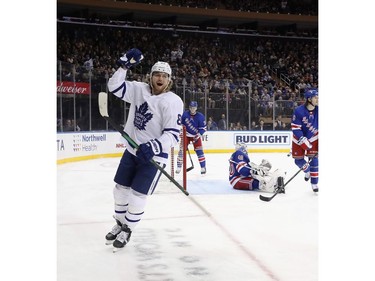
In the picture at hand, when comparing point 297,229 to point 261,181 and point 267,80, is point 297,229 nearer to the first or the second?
point 261,181

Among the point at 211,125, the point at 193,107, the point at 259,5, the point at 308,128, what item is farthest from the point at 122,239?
the point at 259,5

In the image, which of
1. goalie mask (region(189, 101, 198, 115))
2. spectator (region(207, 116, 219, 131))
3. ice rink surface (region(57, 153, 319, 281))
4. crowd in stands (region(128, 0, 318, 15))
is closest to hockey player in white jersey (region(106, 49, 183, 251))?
ice rink surface (region(57, 153, 319, 281))

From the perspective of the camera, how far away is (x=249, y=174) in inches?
228

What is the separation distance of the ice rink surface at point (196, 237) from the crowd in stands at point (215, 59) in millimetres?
6180

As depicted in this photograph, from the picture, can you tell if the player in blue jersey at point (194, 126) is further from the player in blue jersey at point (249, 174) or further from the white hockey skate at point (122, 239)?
the white hockey skate at point (122, 239)

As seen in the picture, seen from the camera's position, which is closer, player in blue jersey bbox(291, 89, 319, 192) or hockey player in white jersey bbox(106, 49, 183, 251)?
hockey player in white jersey bbox(106, 49, 183, 251)

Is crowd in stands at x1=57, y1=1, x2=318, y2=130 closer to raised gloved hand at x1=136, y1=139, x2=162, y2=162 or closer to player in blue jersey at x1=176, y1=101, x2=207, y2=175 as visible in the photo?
player in blue jersey at x1=176, y1=101, x2=207, y2=175

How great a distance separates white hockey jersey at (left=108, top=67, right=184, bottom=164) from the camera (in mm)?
3008

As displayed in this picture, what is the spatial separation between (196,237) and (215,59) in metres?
14.0

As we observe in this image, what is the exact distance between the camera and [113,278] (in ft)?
8.21

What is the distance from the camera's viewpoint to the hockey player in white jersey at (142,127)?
3010mm

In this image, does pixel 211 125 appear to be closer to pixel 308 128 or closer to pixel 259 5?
pixel 308 128

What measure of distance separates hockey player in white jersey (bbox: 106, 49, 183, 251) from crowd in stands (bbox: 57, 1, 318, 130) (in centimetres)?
830

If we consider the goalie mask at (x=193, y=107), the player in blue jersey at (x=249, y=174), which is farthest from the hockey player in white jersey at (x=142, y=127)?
the goalie mask at (x=193, y=107)
